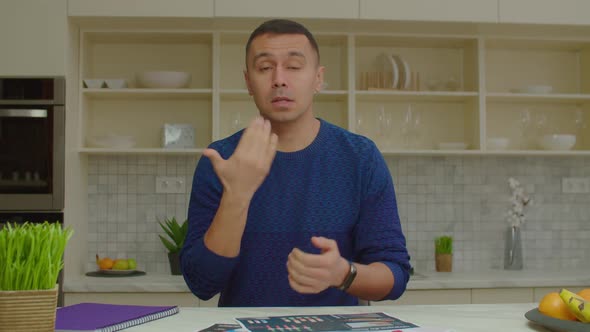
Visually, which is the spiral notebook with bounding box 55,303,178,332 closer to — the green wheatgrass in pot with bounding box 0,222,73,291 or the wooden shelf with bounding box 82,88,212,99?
the green wheatgrass in pot with bounding box 0,222,73,291

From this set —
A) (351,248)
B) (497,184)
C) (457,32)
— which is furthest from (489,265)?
(351,248)

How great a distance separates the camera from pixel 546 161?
159 inches

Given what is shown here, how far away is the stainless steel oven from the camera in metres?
3.33

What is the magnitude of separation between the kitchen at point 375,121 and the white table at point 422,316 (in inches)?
68.7

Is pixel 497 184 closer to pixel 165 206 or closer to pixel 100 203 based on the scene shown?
pixel 165 206

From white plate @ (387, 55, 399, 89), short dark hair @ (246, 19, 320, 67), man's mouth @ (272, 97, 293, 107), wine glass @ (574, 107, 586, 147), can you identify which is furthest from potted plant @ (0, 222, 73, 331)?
wine glass @ (574, 107, 586, 147)

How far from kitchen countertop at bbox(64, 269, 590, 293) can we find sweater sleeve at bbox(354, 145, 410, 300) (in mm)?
1694

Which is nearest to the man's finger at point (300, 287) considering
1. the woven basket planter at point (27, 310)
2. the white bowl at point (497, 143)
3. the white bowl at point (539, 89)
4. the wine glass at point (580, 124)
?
the woven basket planter at point (27, 310)

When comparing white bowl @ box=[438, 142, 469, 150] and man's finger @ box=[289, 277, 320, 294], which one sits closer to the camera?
man's finger @ box=[289, 277, 320, 294]

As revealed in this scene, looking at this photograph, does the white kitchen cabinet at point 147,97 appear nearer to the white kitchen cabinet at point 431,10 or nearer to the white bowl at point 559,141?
the white kitchen cabinet at point 431,10

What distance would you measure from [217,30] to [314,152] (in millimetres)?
1975

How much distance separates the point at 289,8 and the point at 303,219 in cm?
188

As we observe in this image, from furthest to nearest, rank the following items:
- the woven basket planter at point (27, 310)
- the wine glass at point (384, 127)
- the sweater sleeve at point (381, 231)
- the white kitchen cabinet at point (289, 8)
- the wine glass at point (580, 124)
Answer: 1. the wine glass at point (580, 124)
2. the wine glass at point (384, 127)
3. the white kitchen cabinet at point (289, 8)
4. the sweater sleeve at point (381, 231)
5. the woven basket planter at point (27, 310)

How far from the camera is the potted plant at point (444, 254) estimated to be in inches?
147
